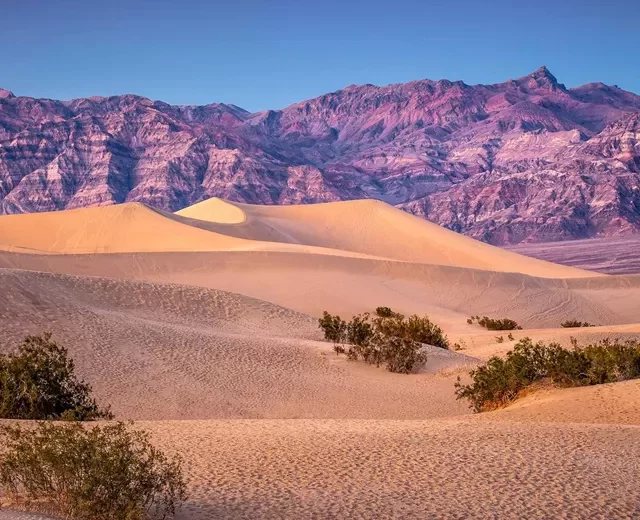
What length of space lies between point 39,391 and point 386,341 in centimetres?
1027

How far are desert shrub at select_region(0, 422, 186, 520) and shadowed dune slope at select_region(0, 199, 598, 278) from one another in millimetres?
46602

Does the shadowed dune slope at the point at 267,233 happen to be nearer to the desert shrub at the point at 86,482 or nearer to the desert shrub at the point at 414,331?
the desert shrub at the point at 414,331

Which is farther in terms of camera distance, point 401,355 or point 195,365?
point 401,355

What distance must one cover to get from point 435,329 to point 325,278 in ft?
55.6

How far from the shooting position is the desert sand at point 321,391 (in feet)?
25.3

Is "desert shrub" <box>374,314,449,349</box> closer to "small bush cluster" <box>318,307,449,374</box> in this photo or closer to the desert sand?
"small bush cluster" <box>318,307,449,374</box>

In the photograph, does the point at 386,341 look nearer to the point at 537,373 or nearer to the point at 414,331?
the point at 414,331

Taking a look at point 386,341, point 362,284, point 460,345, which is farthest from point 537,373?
point 362,284

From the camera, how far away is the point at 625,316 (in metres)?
43.9

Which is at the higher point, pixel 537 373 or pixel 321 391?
pixel 537 373

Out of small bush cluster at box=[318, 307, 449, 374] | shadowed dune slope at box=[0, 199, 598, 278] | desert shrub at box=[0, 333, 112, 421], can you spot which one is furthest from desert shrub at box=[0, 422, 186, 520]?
shadowed dune slope at box=[0, 199, 598, 278]

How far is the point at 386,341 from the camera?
21.4m

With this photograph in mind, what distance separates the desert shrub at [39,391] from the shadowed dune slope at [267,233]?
39.8m

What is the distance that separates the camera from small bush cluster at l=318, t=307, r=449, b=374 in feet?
68.2
